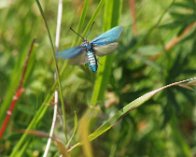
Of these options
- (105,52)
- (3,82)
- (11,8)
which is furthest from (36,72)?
(105,52)

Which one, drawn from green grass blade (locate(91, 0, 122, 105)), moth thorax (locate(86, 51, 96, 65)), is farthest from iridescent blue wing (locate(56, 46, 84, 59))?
green grass blade (locate(91, 0, 122, 105))

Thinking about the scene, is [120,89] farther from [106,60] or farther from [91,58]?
[91,58]

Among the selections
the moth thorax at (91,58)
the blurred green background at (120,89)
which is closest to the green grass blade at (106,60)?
the blurred green background at (120,89)

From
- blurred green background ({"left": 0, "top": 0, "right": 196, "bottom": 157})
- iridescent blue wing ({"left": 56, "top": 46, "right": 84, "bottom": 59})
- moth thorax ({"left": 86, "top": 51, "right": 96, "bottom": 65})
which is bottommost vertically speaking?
blurred green background ({"left": 0, "top": 0, "right": 196, "bottom": 157})

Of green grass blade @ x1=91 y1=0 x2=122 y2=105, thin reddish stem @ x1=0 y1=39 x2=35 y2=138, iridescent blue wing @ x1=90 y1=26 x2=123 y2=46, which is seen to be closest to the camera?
iridescent blue wing @ x1=90 y1=26 x2=123 y2=46

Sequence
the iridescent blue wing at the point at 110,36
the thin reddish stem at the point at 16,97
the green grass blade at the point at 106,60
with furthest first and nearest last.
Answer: the thin reddish stem at the point at 16,97 < the green grass blade at the point at 106,60 < the iridescent blue wing at the point at 110,36

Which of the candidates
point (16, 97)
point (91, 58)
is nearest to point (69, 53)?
point (91, 58)

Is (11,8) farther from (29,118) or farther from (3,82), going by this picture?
(29,118)

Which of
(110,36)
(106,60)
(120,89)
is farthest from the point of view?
(120,89)

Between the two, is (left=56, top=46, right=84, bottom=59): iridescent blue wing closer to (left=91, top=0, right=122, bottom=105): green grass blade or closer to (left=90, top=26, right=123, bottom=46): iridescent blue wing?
(left=90, top=26, right=123, bottom=46): iridescent blue wing

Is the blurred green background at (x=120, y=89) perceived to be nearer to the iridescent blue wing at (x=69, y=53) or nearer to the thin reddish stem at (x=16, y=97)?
the thin reddish stem at (x=16, y=97)

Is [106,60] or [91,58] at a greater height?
[91,58]
